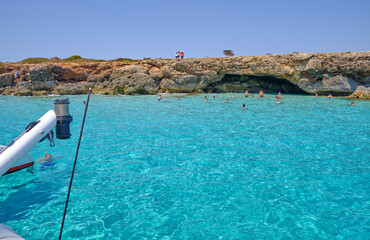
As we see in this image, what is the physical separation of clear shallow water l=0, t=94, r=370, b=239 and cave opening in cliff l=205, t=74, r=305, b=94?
→ 1077 inches

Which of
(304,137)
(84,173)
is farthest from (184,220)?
(304,137)

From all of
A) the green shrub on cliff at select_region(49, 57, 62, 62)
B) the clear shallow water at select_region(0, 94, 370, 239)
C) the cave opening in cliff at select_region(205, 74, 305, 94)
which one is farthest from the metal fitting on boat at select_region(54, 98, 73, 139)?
the green shrub on cliff at select_region(49, 57, 62, 62)

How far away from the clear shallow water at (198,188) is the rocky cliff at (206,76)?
21739 millimetres

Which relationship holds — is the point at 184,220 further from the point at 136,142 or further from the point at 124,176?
the point at 136,142

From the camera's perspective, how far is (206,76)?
36438 millimetres

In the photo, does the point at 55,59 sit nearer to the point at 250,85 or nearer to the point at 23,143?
the point at 250,85

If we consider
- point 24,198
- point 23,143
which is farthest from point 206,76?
point 23,143

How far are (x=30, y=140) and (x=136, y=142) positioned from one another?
761 centimetres

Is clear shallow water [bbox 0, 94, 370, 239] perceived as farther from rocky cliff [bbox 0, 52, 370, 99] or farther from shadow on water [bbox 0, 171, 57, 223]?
rocky cliff [bbox 0, 52, 370, 99]

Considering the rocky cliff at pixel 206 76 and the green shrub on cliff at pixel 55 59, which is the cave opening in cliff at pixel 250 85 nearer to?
the rocky cliff at pixel 206 76

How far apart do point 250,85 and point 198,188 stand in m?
35.0

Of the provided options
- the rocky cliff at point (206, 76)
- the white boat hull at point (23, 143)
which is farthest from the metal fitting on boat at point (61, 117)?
the rocky cliff at point (206, 76)

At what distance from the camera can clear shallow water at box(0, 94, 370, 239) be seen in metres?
5.28

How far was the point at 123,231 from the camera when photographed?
515cm
